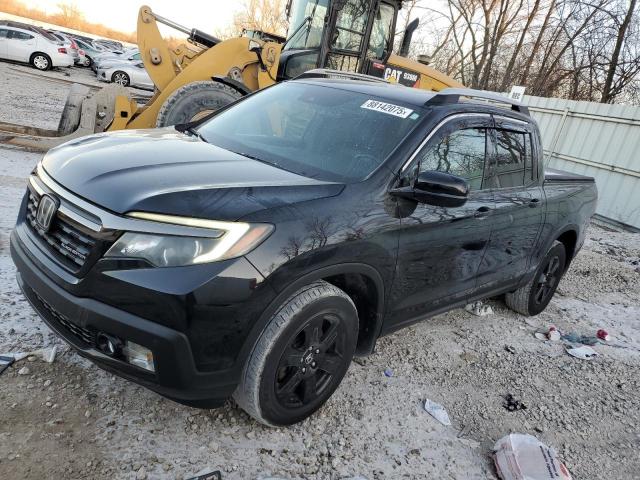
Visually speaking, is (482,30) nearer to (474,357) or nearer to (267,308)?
(474,357)

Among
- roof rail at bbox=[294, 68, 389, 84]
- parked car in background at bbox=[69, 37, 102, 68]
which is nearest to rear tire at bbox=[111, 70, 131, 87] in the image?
parked car in background at bbox=[69, 37, 102, 68]

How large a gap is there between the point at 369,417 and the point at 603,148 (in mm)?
10242

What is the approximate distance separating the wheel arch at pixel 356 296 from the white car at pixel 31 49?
23.9 metres

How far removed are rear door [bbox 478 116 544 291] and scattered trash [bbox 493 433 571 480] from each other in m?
1.24

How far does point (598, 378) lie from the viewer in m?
3.93

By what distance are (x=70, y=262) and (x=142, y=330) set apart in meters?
0.51

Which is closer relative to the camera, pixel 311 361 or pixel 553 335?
pixel 311 361

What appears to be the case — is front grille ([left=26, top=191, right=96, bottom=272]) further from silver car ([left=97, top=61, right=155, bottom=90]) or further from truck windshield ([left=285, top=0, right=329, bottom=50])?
silver car ([left=97, top=61, right=155, bottom=90])

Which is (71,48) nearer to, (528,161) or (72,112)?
(72,112)

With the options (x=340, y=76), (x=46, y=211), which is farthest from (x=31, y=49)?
(x=46, y=211)

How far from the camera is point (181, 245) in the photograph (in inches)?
81.0

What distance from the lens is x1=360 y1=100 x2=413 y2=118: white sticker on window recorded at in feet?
10.0

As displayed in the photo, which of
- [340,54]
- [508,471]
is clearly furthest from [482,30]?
[508,471]

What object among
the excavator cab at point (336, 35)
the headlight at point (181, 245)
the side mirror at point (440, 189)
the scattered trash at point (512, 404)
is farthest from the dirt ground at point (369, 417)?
the excavator cab at point (336, 35)
